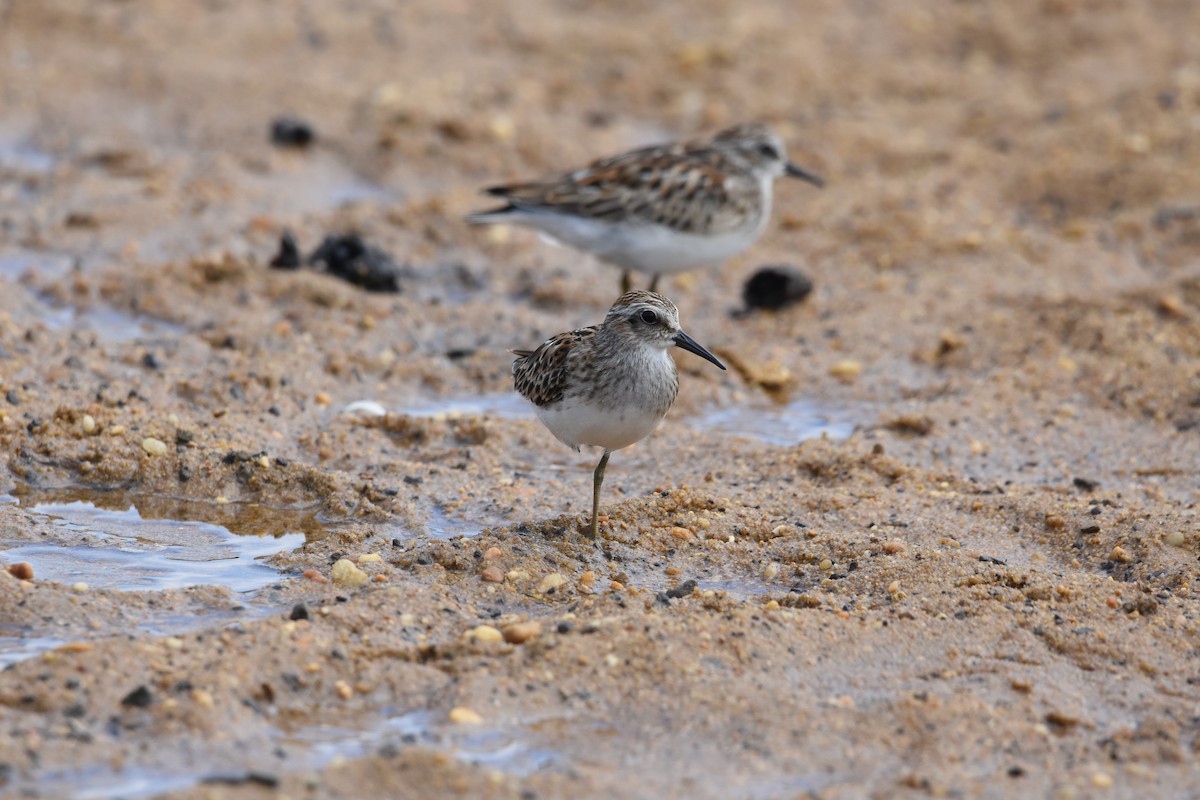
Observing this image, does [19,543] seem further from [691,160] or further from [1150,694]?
[691,160]

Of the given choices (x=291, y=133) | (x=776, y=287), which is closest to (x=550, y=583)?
(x=776, y=287)

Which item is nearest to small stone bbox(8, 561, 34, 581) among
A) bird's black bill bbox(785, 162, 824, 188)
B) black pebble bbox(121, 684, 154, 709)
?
black pebble bbox(121, 684, 154, 709)

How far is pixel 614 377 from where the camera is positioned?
6.22m

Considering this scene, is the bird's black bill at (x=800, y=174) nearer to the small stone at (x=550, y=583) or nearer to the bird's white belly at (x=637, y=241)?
the bird's white belly at (x=637, y=241)

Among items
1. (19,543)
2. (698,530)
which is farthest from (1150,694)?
(19,543)

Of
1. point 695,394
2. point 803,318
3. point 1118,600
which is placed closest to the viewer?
point 1118,600

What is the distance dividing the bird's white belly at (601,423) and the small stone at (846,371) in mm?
2767

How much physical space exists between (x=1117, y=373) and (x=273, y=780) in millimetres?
5748

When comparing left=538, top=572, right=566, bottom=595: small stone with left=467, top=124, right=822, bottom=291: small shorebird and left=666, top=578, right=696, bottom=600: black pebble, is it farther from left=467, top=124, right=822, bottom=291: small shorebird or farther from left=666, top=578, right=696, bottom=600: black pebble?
left=467, top=124, right=822, bottom=291: small shorebird

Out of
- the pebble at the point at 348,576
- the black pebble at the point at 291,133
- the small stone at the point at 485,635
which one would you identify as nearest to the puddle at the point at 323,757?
the small stone at the point at 485,635

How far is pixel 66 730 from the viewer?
15.7 ft

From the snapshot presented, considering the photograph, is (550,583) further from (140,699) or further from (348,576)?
(140,699)

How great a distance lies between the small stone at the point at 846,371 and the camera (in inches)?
351

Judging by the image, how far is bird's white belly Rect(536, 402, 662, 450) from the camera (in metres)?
6.25
